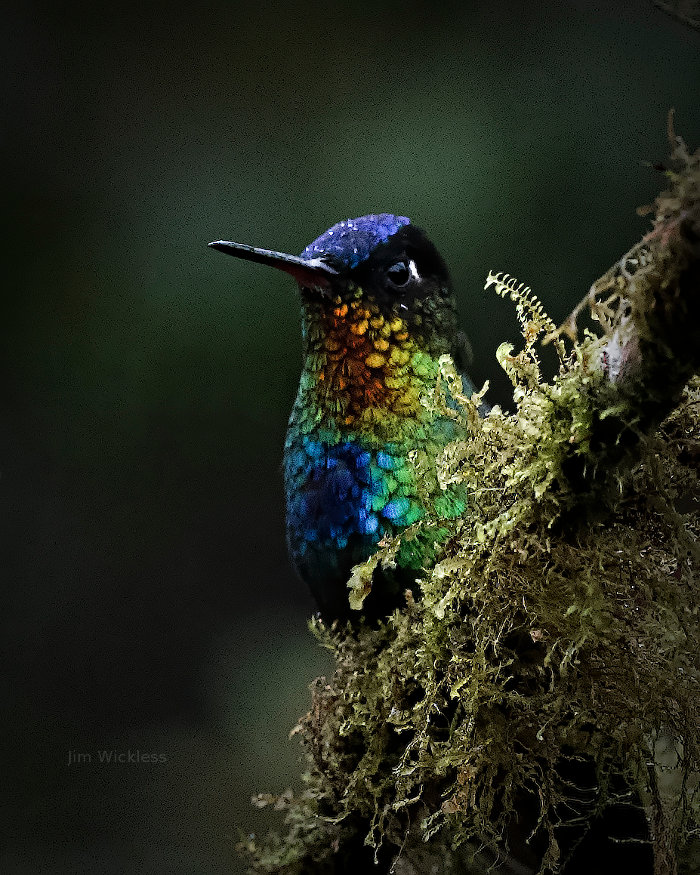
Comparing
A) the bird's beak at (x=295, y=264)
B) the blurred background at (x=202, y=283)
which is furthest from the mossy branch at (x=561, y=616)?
the blurred background at (x=202, y=283)

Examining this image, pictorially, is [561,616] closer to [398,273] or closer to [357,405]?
[357,405]

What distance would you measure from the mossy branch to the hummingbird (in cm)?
21

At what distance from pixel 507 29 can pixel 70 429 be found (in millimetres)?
2048

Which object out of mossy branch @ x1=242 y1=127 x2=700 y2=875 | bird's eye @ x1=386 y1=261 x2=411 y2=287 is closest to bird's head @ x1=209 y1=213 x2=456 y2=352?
bird's eye @ x1=386 y1=261 x2=411 y2=287

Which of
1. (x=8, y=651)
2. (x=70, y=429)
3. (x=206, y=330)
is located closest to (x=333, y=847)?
(x=206, y=330)

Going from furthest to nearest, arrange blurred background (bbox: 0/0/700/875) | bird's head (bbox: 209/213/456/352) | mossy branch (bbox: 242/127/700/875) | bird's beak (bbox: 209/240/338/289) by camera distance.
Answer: blurred background (bbox: 0/0/700/875) → bird's head (bbox: 209/213/456/352) → bird's beak (bbox: 209/240/338/289) → mossy branch (bbox: 242/127/700/875)

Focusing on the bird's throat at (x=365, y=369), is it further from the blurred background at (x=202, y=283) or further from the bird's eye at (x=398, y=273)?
the blurred background at (x=202, y=283)

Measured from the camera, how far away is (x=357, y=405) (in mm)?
1051

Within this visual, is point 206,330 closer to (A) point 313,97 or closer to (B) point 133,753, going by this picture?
(A) point 313,97

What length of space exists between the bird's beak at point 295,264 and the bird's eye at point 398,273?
9 centimetres

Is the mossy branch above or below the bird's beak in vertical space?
below

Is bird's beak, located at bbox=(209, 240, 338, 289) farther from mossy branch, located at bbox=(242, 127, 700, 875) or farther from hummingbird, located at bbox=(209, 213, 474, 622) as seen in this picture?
mossy branch, located at bbox=(242, 127, 700, 875)

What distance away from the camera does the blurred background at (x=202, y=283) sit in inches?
94.7

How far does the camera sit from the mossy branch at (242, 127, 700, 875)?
1.83ft
